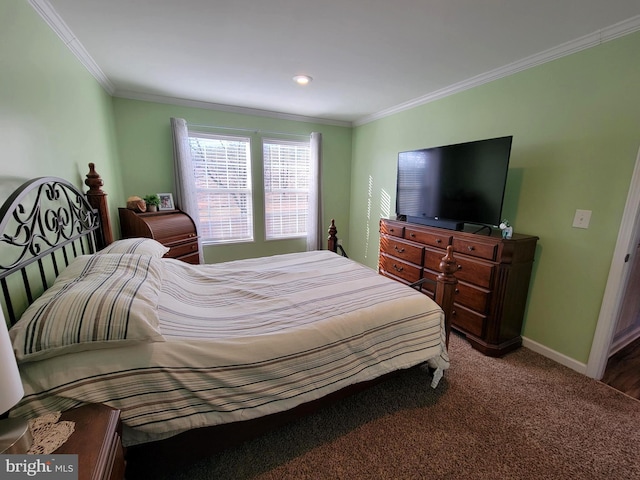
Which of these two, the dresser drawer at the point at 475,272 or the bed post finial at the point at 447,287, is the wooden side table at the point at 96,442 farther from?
the dresser drawer at the point at 475,272

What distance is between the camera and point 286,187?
414 centimetres

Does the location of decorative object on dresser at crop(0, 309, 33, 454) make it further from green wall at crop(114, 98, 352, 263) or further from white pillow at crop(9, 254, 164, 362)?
green wall at crop(114, 98, 352, 263)

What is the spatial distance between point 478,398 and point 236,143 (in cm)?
384

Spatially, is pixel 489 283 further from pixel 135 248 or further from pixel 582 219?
pixel 135 248

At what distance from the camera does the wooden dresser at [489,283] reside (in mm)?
2115

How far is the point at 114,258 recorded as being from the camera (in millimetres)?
1537

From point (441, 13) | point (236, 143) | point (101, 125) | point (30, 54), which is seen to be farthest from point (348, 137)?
point (30, 54)

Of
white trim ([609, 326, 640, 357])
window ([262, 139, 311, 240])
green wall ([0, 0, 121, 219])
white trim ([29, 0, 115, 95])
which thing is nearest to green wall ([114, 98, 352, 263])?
window ([262, 139, 311, 240])

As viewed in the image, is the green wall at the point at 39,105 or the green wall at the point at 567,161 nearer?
the green wall at the point at 39,105

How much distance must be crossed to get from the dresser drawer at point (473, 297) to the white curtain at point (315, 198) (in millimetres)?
2380

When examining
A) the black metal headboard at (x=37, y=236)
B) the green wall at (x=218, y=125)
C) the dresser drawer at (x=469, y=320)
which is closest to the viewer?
the black metal headboard at (x=37, y=236)

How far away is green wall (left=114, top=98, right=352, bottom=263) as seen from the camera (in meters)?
3.12

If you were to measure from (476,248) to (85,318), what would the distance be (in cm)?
258

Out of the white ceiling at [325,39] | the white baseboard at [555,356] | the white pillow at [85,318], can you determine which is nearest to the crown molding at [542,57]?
the white ceiling at [325,39]
